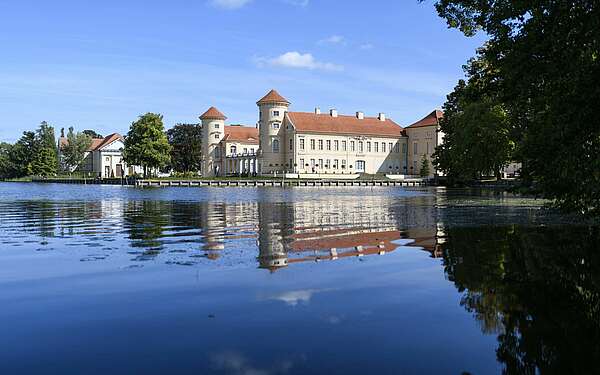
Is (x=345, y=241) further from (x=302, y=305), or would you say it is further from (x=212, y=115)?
(x=212, y=115)

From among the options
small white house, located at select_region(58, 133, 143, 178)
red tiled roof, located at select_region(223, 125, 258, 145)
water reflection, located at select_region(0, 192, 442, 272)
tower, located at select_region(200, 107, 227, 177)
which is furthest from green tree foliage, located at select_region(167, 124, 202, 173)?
water reflection, located at select_region(0, 192, 442, 272)

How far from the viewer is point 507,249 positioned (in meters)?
14.5

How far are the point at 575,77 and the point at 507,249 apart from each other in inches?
194

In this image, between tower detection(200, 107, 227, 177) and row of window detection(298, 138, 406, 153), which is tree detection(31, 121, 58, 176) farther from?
row of window detection(298, 138, 406, 153)

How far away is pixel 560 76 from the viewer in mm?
11883

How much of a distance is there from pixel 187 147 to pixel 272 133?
2503 centimetres

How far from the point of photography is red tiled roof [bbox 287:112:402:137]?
115000mm

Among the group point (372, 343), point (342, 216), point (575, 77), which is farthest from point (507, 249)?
point (342, 216)

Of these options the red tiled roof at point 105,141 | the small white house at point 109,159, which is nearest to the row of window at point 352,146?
the small white house at point 109,159

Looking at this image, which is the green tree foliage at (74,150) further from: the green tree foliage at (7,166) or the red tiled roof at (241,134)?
the red tiled roof at (241,134)

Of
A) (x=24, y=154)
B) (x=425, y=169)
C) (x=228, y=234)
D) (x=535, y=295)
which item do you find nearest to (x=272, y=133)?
(x=425, y=169)

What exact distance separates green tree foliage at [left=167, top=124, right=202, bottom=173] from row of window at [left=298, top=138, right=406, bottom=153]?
27.6 m

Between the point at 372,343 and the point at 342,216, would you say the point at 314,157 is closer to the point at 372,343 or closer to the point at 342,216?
the point at 342,216

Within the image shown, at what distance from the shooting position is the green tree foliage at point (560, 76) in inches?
436
